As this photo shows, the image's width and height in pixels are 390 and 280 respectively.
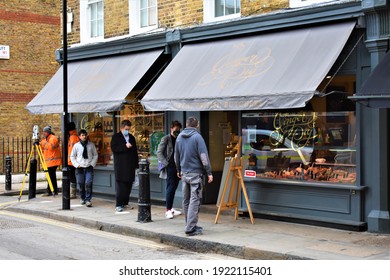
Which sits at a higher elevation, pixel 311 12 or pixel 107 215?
pixel 311 12

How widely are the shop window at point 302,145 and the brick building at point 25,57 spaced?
47.4 feet

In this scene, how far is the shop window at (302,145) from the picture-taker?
973 cm

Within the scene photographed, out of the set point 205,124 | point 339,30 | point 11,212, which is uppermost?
point 339,30

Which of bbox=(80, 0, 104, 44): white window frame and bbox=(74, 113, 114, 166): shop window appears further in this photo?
bbox=(80, 0, 104, 44): white window frame

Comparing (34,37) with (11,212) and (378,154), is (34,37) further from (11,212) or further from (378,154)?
(378,154)

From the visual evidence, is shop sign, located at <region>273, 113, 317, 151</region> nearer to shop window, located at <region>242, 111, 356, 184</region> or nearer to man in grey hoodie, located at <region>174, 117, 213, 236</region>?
shop window, located at <region>242, 111, 356, 184</region>

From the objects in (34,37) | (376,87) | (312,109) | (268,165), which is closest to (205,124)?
(268,165)

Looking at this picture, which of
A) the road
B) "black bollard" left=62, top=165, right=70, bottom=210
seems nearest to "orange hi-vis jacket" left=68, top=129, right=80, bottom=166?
"black bollard" left=62, top=165, right=70, bottom=210

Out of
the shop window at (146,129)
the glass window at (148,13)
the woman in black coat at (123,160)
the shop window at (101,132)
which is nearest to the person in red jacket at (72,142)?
the shop window at (101,132)

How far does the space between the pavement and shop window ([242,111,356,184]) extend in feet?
3.19

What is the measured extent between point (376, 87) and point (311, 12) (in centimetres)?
231

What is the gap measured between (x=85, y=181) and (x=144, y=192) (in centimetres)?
300

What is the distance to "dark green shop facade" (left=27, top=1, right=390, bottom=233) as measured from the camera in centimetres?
910

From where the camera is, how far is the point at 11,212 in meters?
13.1
